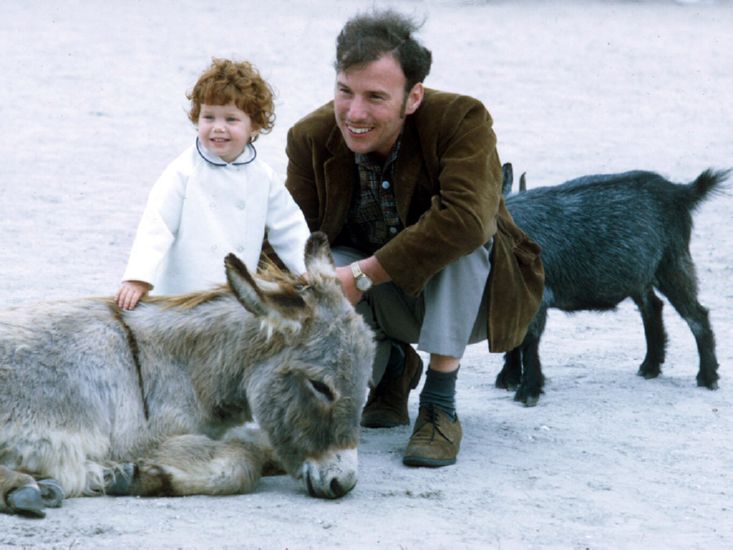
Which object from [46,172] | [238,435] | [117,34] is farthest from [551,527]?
[117,34]

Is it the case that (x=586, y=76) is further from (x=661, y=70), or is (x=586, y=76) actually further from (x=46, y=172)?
(x=46, y=172)

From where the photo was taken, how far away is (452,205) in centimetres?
527

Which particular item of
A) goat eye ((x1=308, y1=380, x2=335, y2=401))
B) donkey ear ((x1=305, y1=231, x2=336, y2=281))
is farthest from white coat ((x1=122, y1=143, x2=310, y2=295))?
goat eye ((x1=308, y1=380, x2=335, y2=401))

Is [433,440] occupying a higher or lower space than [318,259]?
lower

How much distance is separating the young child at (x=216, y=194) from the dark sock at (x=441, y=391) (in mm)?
767

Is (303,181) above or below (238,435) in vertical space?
above

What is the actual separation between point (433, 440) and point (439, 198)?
1.03m

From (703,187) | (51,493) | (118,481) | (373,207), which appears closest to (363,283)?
(373,207)

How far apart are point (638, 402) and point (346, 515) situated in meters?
2.62

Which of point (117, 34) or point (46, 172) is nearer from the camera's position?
point (46, 172)

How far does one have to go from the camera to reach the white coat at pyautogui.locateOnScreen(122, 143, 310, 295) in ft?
17.7

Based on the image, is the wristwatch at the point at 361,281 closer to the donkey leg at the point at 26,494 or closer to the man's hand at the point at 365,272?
the man's hand at the point at 365,272

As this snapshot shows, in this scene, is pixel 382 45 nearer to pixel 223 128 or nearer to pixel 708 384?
pixel 223 128

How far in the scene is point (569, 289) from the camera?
6934 millimetres
